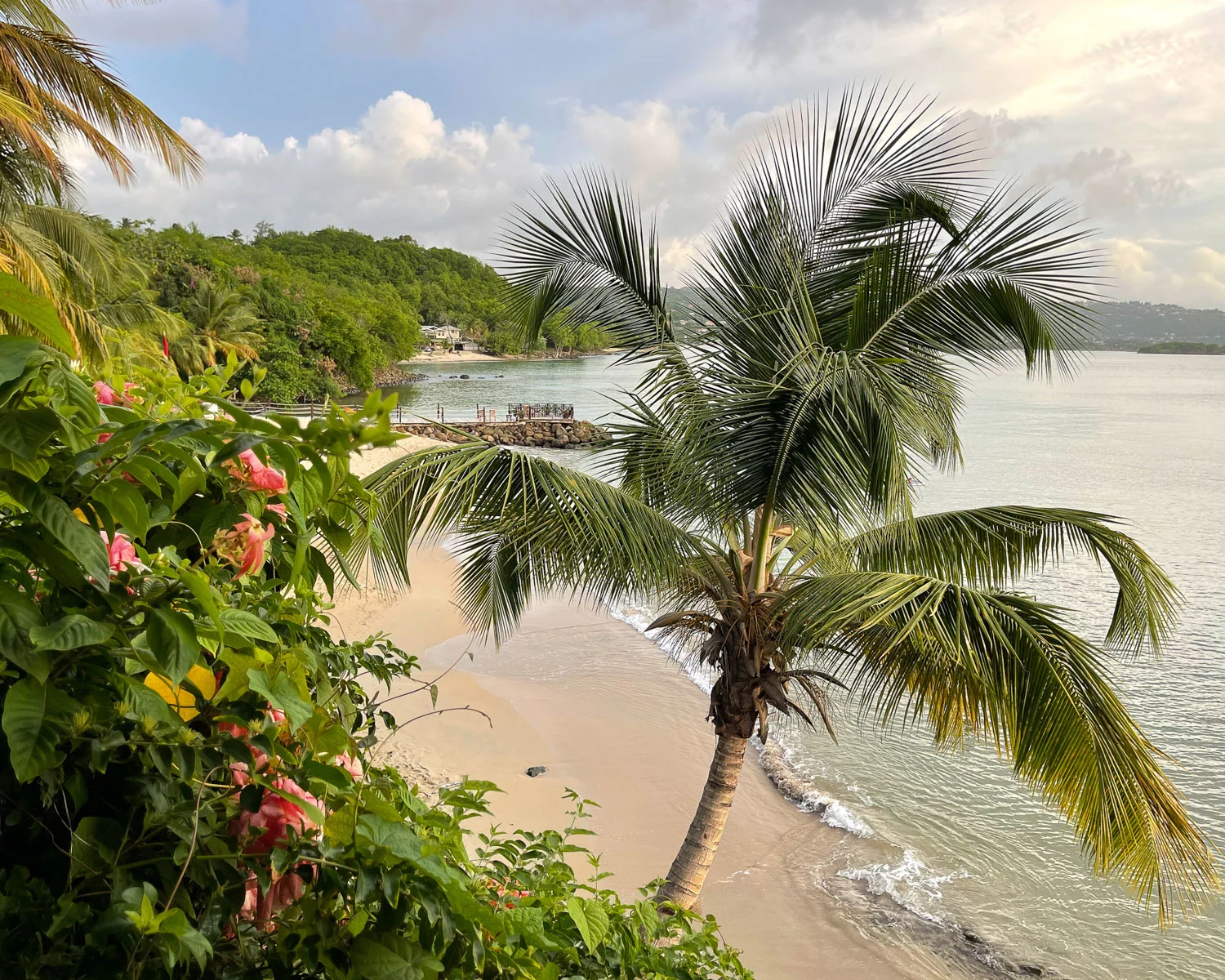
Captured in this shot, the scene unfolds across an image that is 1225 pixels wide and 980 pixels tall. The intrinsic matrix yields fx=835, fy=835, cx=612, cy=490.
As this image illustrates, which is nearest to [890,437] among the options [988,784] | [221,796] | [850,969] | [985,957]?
[221,796]

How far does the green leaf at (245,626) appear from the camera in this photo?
33.4 inches

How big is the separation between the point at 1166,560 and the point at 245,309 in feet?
116

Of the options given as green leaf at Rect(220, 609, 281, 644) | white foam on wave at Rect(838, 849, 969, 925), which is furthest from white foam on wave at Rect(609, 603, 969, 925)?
green leaf at Rect(220, 609, 281, 644)

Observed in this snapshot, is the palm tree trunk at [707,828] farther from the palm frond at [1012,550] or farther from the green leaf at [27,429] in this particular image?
the green leaf at [27,429]

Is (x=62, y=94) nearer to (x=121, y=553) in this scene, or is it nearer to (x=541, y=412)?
(x=121, y=553)

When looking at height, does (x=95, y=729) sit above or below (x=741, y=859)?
above

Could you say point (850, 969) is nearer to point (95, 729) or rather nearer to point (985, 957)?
point (985, 957)

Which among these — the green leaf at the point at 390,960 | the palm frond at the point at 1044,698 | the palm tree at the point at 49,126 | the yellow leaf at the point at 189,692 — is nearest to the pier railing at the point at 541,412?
the palm tree at the point at 49,126

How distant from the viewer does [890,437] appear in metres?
4.48

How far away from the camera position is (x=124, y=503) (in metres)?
0.82

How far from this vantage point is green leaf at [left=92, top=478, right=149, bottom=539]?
2.66 ft

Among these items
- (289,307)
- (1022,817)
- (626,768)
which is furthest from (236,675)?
(289,307)

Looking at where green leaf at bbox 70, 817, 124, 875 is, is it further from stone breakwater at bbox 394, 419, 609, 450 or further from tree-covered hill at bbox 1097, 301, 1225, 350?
tree-covered hill at bbox 1097, 301, 1225, 350

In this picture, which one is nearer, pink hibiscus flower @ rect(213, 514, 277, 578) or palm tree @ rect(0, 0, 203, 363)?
pink hibiscus flower @ rect(213, 514, 277, 578)
